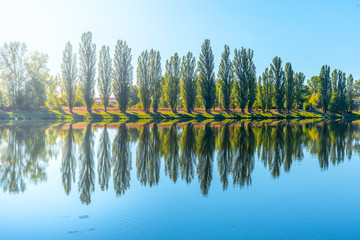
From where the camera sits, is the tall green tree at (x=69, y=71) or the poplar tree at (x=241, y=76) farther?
the poplar tree at (x=241, y=76)

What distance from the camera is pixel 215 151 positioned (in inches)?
509

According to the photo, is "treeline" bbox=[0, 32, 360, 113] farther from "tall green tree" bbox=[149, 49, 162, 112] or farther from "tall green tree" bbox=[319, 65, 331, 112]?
"tall green tree" bbox=[319, 65, 331, 112]

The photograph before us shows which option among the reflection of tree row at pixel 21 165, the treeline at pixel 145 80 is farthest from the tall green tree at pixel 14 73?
the reflection of tree row at pixel 21 165

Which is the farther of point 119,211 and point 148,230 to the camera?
point 119,211

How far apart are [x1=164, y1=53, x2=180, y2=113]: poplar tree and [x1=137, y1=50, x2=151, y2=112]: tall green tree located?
3.70m

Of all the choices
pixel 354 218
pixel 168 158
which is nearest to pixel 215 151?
pixel 168 158

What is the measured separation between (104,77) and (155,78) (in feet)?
29.7

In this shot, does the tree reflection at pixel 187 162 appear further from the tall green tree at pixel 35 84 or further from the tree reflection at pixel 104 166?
the tall green tree at pixel 35 84

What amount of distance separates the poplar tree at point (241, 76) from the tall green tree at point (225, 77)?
1.91 metres

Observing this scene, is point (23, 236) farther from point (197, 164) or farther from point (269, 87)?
point (269, 87)

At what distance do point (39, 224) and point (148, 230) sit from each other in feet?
6.26

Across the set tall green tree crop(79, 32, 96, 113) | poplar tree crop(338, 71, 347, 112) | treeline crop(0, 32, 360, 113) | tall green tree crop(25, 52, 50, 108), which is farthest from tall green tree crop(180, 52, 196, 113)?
poplar tree crop(338, 71, 347, 112)

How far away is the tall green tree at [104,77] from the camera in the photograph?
2008 inches

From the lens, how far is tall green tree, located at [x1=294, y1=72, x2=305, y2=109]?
66500mm
